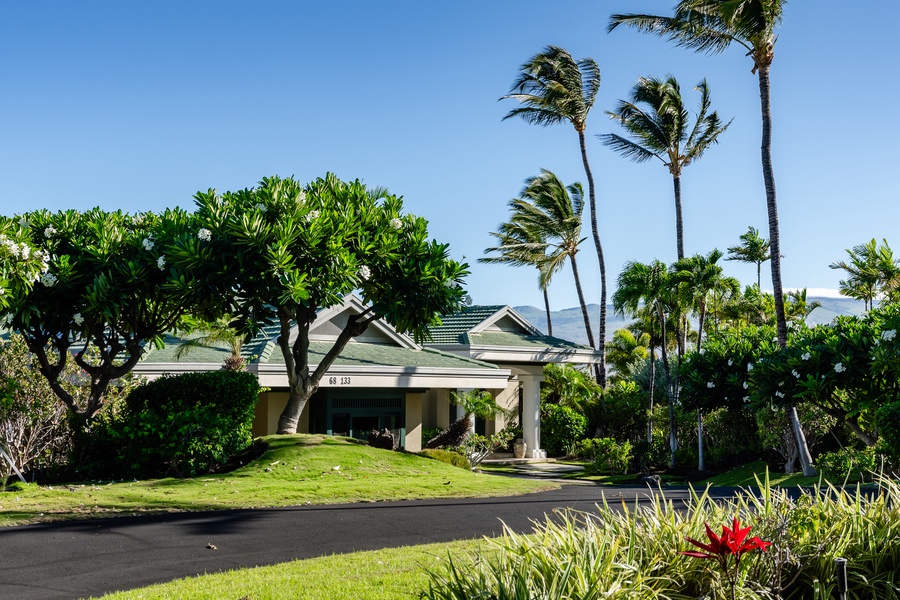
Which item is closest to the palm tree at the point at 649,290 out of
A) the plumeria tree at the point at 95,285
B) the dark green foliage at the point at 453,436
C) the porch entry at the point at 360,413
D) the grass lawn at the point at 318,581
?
the dark green foliage at the point at 453,436

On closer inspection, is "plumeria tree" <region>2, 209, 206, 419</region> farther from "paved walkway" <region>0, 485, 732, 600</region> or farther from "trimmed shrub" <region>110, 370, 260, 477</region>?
"paved walkway" <region>0, 485, 732, 600</region>

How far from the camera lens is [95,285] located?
1736 centimetres

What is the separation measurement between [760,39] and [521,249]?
2515 cm

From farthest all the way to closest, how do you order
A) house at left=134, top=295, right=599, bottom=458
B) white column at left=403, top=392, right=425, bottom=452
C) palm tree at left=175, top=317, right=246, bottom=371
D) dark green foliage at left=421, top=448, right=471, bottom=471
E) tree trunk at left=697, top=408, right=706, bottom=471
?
white column at left=403, top=392, right=425, bottom=452 → tree trunk at left=697, top=408, right=706, bottom=471 → dark green foliage at left=421, top=448, right=471, bottom=471 → house at left=134, top=295, right=599, bottom=458 → palm tree at left=175, top=317, right=246, bottom=371

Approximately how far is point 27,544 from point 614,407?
27592 mm

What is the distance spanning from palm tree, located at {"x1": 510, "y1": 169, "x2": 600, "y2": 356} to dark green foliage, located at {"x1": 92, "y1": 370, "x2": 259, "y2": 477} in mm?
27468

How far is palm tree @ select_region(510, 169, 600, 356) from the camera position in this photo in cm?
4519

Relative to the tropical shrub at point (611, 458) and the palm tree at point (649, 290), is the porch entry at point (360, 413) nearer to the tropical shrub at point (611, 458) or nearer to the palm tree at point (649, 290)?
the tropical shrub at point (611, 458)

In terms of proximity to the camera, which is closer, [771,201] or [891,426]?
[891,426]

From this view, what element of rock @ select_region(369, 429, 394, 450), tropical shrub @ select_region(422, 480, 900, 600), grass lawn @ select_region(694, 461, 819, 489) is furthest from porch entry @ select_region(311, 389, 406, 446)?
tropical shrub @ select_region(422, 480, 900, 600)

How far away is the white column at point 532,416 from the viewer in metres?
33.0

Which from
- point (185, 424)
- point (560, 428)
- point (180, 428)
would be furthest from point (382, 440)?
point (560, 428)

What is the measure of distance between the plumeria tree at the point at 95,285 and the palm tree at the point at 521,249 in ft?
100

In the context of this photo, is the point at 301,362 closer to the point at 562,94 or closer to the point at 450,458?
the point at 450,458
